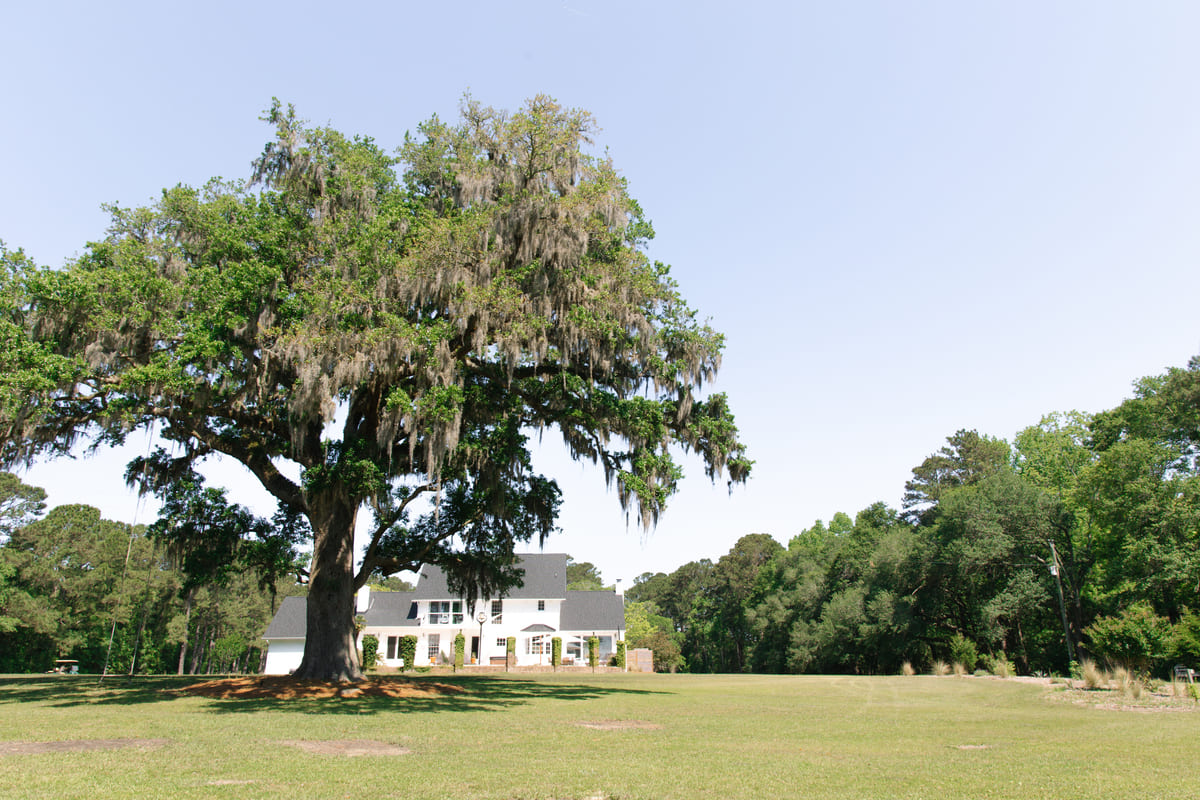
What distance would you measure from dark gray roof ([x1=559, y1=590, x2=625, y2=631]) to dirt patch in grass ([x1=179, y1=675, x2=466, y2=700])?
97.1ft

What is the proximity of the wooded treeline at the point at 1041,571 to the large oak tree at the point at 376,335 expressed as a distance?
16.6 metres

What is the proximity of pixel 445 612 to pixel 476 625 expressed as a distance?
2249mm

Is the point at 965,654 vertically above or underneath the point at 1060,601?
underneath

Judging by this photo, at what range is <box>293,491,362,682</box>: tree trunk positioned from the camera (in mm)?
18344

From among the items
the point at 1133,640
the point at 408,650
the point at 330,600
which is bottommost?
the point at 408,650

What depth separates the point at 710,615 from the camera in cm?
7988

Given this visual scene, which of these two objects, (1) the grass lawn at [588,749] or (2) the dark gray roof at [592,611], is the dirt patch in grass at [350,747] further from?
(2) the dark gray roof at [592,611]

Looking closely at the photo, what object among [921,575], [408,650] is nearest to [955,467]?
[921,575]

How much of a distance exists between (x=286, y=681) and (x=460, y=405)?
8.80m

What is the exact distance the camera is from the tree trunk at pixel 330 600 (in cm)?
1834

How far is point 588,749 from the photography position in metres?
9.22

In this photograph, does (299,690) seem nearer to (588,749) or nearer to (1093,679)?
(588,749)

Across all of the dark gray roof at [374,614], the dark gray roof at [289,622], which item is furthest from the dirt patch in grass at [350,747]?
the dark gray roof at [289,622]

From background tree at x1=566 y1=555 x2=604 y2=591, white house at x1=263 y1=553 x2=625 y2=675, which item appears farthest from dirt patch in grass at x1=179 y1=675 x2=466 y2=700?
background tree at x1=566 y1=555 x2=604 y2=591
